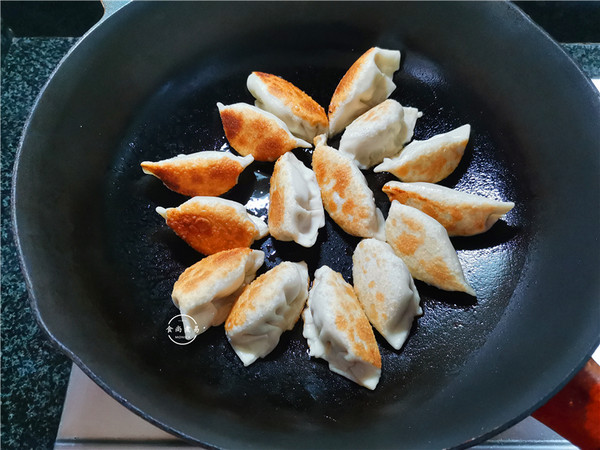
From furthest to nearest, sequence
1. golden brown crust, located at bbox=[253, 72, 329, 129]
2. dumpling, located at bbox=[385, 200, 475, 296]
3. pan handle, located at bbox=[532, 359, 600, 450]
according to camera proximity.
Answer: golden brown crust, located at bbox=[253, 72, 329, 129], dumpling, located at bbox=[385, 200, 475, 296], pan handle, located at bbox=[532, 359, 600, 450]

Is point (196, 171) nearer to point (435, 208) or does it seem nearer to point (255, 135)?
point (255, 135)

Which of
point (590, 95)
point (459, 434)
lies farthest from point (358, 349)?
point (590, 95)

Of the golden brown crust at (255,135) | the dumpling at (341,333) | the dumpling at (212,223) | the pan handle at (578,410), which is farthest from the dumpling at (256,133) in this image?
the pan handle at (578,410)

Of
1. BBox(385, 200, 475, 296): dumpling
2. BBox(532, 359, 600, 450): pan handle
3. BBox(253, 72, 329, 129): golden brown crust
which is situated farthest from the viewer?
BBox(253, 72, 329, 129): golden brown crust

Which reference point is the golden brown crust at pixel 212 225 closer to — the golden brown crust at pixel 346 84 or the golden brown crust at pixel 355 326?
the golden brown crust at pixel 355 326

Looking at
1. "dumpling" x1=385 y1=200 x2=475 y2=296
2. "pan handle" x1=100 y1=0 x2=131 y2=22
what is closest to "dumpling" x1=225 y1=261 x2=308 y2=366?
"dumpling" x1=385 y1=200 x2=475 y2=296

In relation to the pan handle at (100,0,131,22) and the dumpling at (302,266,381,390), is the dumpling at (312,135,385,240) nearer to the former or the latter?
the dumpling at (302,266,381,390)

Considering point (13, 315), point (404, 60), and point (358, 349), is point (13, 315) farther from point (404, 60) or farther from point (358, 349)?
point (404, 60)
